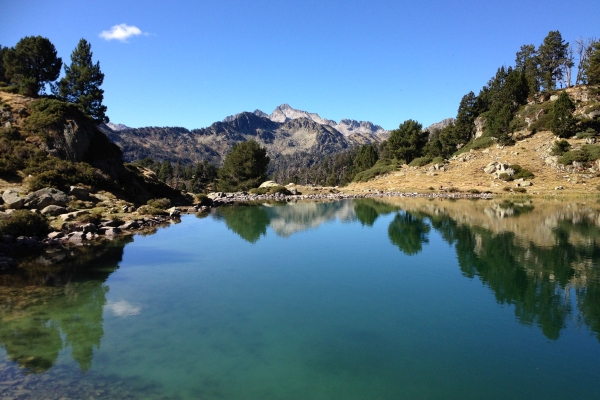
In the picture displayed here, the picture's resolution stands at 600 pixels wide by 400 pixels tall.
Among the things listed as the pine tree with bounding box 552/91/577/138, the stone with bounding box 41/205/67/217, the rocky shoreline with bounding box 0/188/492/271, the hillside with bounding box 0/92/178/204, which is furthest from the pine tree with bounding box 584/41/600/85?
the stone with bounding box 41/205/67/217

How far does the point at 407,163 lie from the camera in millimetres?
103812

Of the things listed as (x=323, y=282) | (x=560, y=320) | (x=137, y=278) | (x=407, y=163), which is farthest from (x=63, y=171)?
(x=407, y=163)

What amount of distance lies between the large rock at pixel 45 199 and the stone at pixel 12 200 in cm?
43

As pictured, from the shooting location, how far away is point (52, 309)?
583 inches

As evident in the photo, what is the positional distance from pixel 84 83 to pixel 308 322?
187 feet

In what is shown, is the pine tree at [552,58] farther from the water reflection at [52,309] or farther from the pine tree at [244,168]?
the water reflection at [52,309]

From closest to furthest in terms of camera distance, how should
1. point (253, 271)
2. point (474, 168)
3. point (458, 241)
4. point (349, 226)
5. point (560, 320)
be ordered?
point (560, 320) → point (253, 271) → point (458, 241) → point (349, 226) → point (474, 168)

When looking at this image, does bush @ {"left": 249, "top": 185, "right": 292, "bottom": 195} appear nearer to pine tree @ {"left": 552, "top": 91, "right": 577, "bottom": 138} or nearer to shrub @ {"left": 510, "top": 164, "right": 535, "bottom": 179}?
shrub @ {"left": 510, "top": 164, "right": 535, "bottom": 179}

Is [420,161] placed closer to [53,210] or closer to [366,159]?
[366,159]

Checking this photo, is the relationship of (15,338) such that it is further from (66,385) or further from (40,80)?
(40,80)

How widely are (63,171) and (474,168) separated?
77.4 metres

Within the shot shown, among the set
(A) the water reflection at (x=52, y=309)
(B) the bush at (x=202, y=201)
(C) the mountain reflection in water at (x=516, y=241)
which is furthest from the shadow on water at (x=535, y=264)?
(B) the bush at (x=202, y=201)

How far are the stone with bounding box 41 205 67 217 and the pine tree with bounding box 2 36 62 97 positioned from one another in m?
26.9

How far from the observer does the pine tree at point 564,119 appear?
71.2 m
